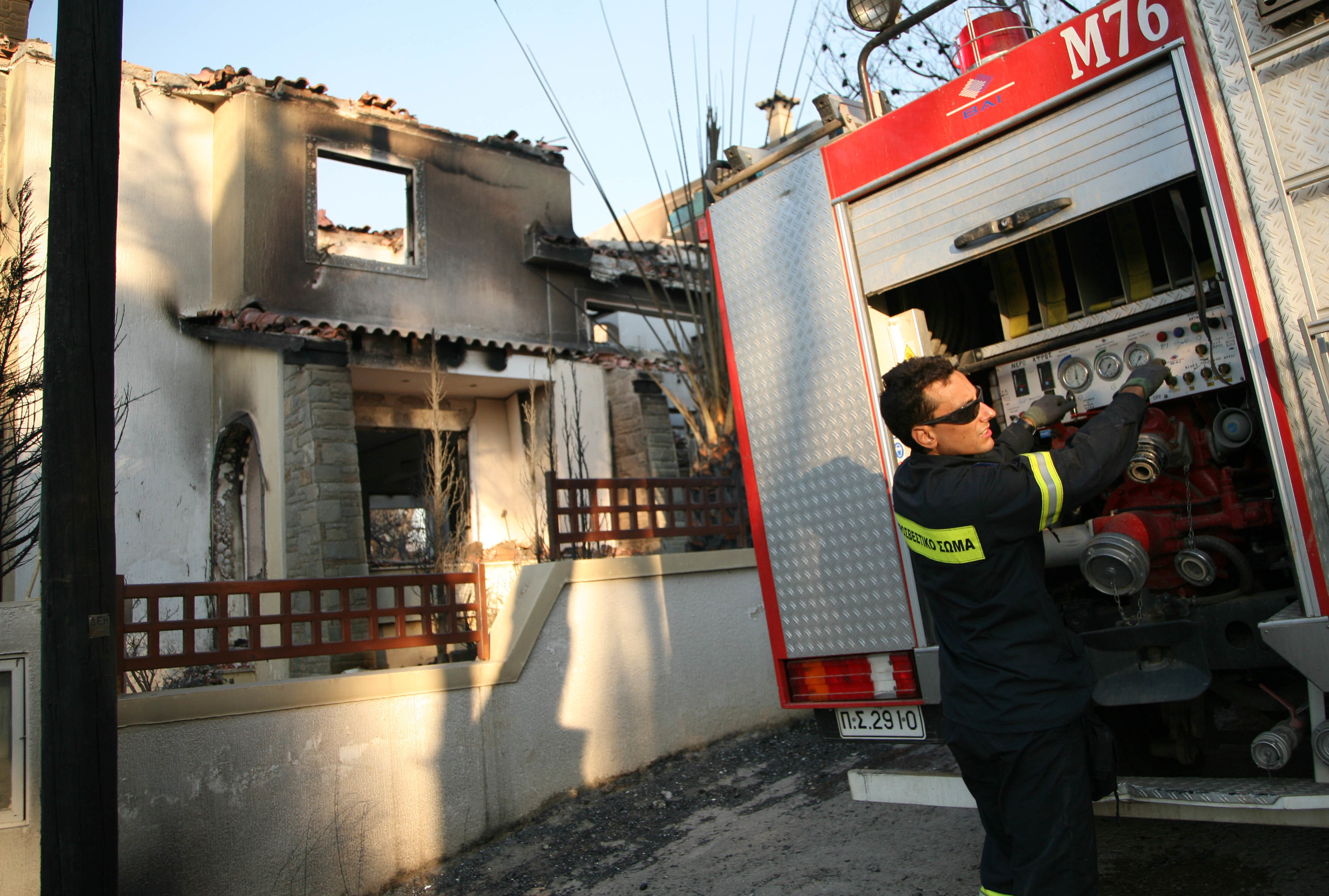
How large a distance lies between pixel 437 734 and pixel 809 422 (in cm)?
270

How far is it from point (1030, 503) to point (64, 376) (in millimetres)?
3074

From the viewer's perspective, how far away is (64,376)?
10.0 feet

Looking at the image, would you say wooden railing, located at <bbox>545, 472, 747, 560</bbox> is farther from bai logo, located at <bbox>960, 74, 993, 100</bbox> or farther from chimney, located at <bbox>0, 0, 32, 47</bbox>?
chimney, located at <bbox>0, 0, 32, 47</bbox>

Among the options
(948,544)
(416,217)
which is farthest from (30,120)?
(948,544)

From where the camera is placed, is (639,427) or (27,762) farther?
(639,427)

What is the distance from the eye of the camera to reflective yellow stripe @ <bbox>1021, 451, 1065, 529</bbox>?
236cm

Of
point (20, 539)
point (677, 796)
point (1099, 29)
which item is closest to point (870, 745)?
point (677, 796)

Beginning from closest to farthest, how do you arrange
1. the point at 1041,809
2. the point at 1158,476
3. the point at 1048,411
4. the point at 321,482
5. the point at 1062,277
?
the point at 1041,809
the point at 1048,411
the point at 1158,476
the point at 1062,277
the point at 321,482

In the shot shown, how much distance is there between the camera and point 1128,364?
138 inches

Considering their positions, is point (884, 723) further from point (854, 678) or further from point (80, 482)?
point (80, 482)

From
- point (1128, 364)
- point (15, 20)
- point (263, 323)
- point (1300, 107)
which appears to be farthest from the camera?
point (15, 20)

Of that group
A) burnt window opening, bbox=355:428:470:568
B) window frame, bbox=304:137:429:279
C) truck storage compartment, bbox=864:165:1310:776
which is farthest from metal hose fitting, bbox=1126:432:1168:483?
window frame, bbox=304:137:429:279

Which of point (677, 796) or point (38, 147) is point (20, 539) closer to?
point (677, 796)

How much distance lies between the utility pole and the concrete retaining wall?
1.07 m
